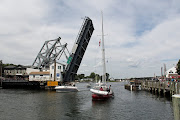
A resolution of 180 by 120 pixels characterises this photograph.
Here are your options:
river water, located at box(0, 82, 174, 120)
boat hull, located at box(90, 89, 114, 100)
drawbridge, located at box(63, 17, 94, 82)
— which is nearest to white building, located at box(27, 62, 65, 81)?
drawbridge, located at box(63, 17, 94, 82)

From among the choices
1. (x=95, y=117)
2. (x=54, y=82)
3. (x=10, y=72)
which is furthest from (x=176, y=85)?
(x=10, y=72)

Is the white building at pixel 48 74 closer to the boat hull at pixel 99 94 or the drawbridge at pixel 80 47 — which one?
the drawbridge at pixel 80 47

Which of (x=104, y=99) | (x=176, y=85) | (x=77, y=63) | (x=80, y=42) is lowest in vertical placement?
(x=104, y=99)

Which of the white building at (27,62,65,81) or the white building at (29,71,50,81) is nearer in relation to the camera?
the white building at (27,62,65,81)

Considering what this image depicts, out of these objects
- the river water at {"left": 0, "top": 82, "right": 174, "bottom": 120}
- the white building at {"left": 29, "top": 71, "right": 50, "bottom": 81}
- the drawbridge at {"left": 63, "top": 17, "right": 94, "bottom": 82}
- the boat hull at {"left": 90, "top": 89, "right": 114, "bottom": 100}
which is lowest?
the river water at {"left": 0, "top": 82, "right": 174, "bottom": 120}

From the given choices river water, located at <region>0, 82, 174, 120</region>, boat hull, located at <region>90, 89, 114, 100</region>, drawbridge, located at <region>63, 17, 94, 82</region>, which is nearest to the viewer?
river water, located at <region>0, 82, 174, 120</region>

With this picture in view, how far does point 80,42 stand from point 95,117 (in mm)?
22093

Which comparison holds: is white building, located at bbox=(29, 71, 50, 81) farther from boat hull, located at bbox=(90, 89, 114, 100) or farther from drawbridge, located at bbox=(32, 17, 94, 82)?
boat hull, located at bbox=(90, 89, 114, 100)

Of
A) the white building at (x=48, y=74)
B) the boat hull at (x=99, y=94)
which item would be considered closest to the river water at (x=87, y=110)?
the boat hull at (x=99, y=94)

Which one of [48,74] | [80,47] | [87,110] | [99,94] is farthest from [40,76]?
[87,110]

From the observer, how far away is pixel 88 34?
34.1m

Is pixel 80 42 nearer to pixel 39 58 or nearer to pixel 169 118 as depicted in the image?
pixel 39 58

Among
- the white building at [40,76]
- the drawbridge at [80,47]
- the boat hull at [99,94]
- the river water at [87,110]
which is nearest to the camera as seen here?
the river water at [87,110]

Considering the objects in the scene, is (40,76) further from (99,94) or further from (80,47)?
(99,94)
